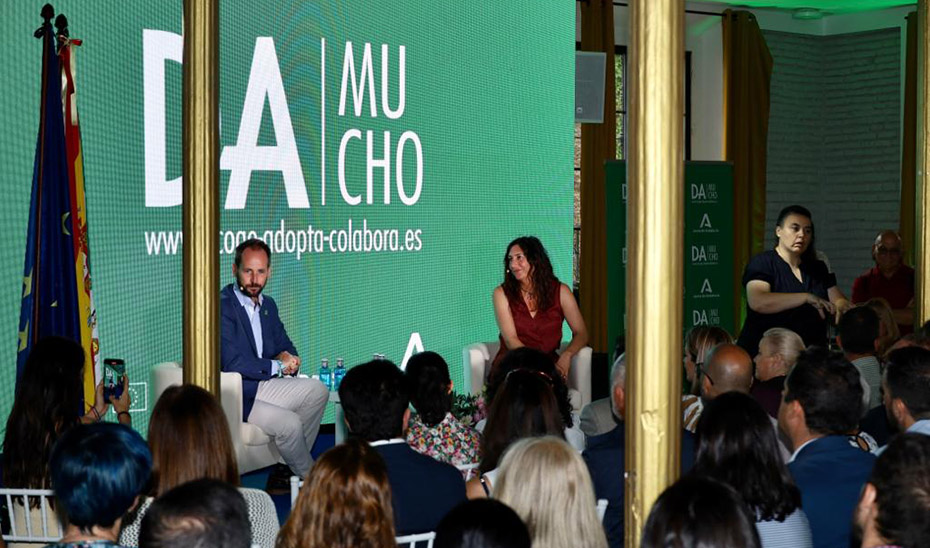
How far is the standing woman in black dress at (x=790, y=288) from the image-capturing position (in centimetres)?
530

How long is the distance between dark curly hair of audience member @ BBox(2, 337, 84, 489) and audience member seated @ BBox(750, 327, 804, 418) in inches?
85.4

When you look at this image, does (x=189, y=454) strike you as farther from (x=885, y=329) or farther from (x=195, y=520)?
(x=885, y=329)

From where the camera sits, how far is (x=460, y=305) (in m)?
7.52

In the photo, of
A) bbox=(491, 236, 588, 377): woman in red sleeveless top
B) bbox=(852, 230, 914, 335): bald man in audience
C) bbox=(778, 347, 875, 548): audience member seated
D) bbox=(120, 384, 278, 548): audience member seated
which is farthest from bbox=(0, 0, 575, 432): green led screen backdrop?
bbox=(778, 347, 875, 548): audience member seated

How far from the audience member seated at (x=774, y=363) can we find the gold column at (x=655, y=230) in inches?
98.7

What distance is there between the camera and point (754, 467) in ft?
7.84

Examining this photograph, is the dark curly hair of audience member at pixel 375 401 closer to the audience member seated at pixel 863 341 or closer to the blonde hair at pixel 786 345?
the blonde hair at pixel 786 345

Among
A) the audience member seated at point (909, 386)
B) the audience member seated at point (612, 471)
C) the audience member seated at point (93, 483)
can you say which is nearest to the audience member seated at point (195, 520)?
the audience member seated at point (93, 483)

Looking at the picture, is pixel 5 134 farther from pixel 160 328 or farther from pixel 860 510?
pixel 860 510

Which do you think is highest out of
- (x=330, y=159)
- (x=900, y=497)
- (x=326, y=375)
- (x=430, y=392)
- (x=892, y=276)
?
(x=330, y=159)

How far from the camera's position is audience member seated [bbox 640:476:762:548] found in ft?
5.21

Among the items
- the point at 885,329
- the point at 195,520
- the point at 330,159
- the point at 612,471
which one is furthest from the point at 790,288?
the point at 195,520

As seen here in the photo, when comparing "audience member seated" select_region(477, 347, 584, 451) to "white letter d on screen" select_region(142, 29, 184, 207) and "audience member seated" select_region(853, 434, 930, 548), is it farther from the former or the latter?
"white letter d on screen" select_region(142, 29, 184, 207)

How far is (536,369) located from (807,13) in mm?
7426
